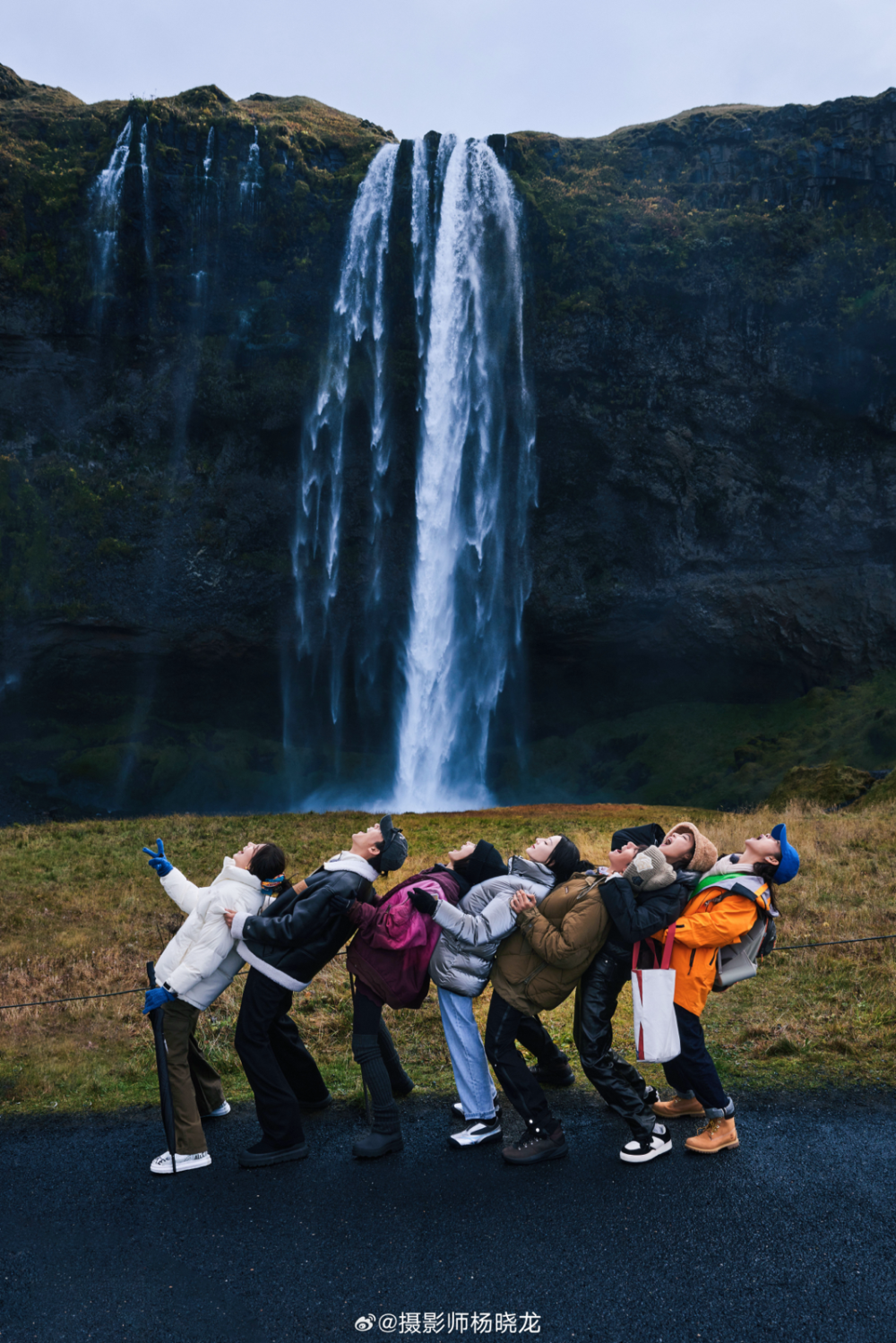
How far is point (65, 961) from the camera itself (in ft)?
35.7

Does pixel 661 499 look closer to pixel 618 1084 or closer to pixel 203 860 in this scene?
pixel 203 860

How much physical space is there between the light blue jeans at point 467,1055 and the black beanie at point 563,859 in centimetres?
103

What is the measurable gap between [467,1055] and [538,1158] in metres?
0.73

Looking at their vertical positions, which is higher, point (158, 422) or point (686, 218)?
point (686, 218)

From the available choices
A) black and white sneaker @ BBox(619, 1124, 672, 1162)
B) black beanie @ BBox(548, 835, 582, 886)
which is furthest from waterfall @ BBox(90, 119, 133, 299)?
black and white sneaker @ BBox(619, 1124, 672, 1162)

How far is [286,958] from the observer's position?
18.4ft

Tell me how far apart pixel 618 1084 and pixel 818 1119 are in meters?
1.60

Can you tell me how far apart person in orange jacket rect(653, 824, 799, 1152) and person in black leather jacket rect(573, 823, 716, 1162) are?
0.17m

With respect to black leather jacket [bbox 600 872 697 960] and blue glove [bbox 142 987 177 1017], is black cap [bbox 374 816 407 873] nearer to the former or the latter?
black leather jacket [bbox 600 872 697 960]

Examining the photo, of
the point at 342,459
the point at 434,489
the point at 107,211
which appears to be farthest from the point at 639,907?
the point at 107,211

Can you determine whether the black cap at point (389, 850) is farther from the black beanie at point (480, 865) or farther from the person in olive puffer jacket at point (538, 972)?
the person in olive puffer jacket at point (538, 972)

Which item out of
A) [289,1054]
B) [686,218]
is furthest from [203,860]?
[686,218]

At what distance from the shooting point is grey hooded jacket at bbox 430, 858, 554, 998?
18.2ft

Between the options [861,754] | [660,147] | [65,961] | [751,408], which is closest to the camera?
[65,961]
